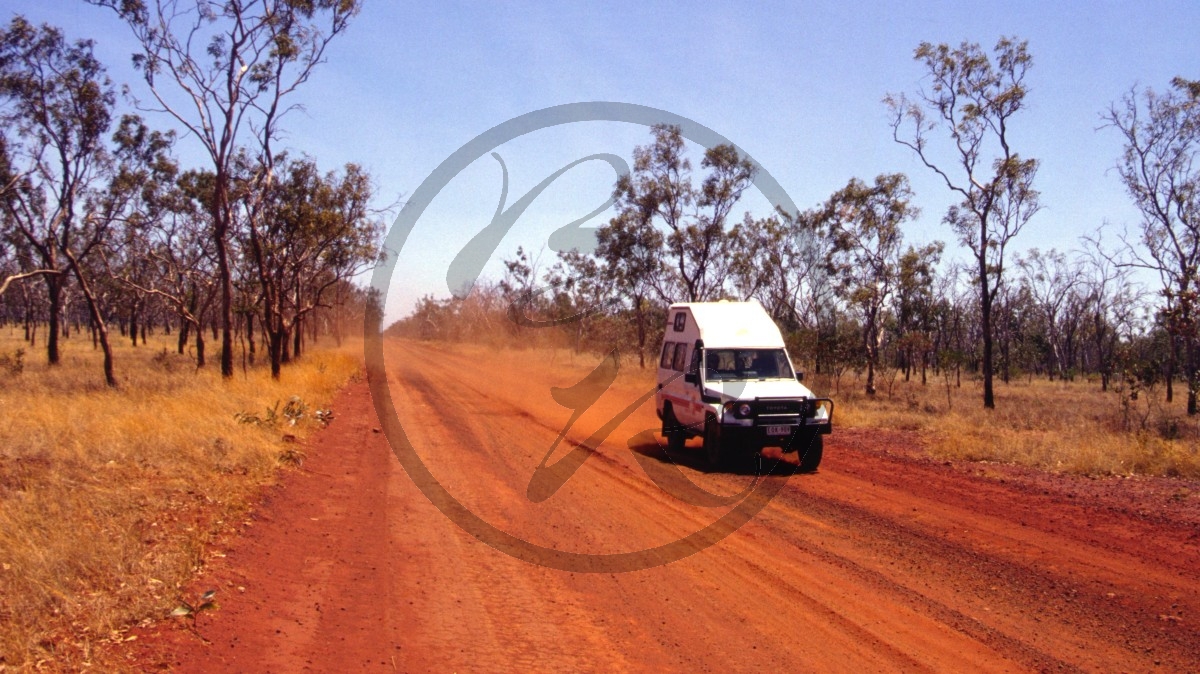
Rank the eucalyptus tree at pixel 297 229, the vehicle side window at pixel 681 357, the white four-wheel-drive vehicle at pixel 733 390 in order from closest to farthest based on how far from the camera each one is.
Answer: the white four-wheel-drive vehicle at pixel 733 390, the vehicle side window at pixel 681 357, the eucalyptus tree at pixel 297 229

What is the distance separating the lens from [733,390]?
41.7ft

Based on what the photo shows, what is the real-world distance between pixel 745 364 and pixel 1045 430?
9.07 metres

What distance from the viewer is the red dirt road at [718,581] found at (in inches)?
207

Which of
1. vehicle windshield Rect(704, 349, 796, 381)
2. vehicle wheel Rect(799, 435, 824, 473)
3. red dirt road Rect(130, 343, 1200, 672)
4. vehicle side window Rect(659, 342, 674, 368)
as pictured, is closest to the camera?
red dirt road Rect(130, 343, 1200, 672)

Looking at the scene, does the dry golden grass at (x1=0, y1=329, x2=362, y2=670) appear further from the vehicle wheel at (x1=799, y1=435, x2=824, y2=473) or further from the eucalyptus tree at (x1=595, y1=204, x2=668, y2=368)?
the eucalyptus tree at (x1=595, y1=204, x2=668, y2=368)

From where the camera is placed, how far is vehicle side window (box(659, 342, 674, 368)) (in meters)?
15.3

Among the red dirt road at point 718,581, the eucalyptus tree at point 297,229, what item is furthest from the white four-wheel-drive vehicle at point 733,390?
the eucalyptus tree at point 297,229

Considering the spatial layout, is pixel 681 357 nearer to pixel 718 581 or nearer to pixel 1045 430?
pixel 718 581

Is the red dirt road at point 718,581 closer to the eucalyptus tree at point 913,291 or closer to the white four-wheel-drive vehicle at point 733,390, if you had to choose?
the white four-wheel-drive vehicle at point 733,390

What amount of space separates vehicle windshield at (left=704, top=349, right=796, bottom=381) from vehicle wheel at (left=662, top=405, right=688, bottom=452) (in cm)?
150

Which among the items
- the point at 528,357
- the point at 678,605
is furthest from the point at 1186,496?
the point at 528,357

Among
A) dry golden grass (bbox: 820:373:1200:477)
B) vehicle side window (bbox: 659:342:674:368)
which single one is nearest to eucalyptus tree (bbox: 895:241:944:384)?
dry golden grass (bbox: 820:373:1200:477)

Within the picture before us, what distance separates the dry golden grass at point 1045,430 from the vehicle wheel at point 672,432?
461 centimetres

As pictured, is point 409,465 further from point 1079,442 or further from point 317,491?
point 1079,442
